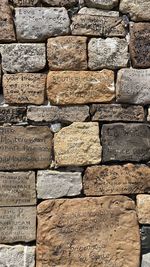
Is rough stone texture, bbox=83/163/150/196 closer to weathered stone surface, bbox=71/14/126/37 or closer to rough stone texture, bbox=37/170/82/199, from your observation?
rough stone texture, bbox=37/170/82/199

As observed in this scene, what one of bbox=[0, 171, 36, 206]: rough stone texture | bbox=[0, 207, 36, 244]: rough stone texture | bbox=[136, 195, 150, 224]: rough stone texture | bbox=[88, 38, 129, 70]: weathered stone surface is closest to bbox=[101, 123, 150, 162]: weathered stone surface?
bbox=[136, 195, 150, 224]: rough stone texture

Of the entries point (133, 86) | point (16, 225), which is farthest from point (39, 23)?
point (16, 225)

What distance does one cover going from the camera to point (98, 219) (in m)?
3.23

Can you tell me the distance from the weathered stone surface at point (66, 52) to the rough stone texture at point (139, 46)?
341 millimetres

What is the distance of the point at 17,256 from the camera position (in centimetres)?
318

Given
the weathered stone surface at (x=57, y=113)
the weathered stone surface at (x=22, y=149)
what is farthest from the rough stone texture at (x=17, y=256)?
the weathered stone surface at (x=57, y=113)

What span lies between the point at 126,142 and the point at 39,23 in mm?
1007

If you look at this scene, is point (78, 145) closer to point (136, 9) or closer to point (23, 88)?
point (23, 88)

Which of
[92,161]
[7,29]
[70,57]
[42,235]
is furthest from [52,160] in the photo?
[7,29]

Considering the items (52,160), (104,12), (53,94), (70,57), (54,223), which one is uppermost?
(104,12)

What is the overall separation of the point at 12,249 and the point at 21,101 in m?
0.99

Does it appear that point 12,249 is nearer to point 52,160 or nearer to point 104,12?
point 52,160

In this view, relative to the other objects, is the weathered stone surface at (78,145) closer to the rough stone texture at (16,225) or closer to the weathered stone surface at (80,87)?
the weathered stone surface at (80,87)

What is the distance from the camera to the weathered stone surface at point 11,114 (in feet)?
10.5
